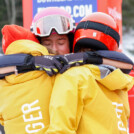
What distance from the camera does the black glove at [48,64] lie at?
2.09 m

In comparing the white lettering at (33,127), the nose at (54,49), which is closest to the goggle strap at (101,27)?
the nose at (54,49)

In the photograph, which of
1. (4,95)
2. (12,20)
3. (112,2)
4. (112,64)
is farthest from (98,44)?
(12,20)

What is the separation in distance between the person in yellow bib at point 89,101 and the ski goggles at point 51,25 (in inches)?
20.5

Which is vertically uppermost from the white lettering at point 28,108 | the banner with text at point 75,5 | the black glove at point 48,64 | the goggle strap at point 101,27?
the banner with text at point 75,5

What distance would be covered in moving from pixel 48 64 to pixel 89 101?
37 cm

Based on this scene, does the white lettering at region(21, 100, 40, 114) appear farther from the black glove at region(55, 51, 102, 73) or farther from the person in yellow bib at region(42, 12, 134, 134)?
the black glove at region(55, 51, 102, 73)

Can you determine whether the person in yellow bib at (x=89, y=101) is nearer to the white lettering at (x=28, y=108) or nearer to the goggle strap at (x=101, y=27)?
the white lettering at (x=28, y=108)

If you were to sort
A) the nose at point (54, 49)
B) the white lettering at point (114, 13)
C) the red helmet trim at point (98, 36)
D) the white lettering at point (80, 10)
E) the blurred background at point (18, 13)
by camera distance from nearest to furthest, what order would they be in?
1. the red helmet trim at point (98, 36)
2. the nose at point (54, 49)
3. the white lettering at point (80, 10)
4. the white lettering at point (114, 13)
5. the blurred background at point (18, 13)

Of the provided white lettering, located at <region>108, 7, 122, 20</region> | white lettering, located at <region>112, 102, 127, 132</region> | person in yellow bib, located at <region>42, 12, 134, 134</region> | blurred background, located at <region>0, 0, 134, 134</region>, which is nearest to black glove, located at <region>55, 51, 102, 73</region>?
person in yellow bib, located at <region>42, 12, 134, 134</region>

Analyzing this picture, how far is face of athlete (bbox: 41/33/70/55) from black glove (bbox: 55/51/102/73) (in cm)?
35

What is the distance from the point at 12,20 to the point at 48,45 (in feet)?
71.5

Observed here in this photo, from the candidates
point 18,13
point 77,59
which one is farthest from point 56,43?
point 18,13

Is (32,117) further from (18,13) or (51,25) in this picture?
(18,13)

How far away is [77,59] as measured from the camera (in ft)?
7.08
